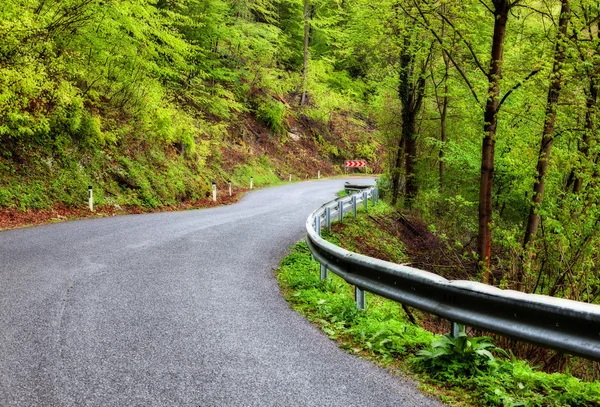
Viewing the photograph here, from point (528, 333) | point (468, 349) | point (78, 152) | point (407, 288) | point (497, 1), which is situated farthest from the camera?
point (78, 152)

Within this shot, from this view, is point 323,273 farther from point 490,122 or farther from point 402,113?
point 402,113

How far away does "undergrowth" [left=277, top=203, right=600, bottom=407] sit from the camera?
336 cm

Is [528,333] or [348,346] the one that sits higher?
[528,333]

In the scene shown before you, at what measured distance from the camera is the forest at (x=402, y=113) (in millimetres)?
8250

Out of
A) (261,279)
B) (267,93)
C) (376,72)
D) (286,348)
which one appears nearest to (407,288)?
(286,348)

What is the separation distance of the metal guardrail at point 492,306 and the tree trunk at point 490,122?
3534 mm

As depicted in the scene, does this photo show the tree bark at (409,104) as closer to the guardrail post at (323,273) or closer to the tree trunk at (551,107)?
the tree trunk at (551,107)

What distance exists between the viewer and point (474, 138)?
17.1 meters

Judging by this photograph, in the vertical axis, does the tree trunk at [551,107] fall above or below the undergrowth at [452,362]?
above

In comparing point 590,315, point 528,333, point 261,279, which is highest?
point 590,315

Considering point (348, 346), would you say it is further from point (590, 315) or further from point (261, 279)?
point (261, 279)

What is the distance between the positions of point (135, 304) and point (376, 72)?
16.6 m

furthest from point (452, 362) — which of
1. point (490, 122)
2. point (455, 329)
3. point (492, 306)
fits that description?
point (490, 122)

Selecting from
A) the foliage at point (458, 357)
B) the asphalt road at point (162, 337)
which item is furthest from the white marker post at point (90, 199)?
the foliage at point (458, 357)
